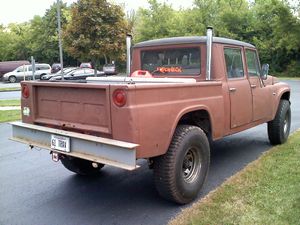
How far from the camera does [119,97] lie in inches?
159

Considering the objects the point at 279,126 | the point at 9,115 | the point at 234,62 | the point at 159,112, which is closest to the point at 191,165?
the point at 159,112

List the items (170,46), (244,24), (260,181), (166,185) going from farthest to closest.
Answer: (244,24) → (170,46) → (260,181) → (166,185)

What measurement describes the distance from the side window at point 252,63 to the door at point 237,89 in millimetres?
285

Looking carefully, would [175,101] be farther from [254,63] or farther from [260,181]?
[254,63]

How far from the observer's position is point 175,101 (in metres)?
4.48

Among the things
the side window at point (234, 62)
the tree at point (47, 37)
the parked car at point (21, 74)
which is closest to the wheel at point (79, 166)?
the side window at point (234, 62)

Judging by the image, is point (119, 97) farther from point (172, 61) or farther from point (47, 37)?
point (47, 37)

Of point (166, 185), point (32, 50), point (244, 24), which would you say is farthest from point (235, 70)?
point (32, 50)

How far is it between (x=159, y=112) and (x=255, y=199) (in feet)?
5.20

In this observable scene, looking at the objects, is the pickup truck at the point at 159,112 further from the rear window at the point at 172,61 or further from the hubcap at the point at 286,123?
the hubcap at the point at 286,123

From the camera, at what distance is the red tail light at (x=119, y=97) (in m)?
4.01

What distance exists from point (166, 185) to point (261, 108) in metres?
3.01

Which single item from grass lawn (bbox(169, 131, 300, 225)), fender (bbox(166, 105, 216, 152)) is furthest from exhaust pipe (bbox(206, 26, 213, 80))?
grass lawn (bbox(169, 131, 300, 225))

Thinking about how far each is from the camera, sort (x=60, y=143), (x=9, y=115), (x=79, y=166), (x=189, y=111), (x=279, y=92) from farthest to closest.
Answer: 1. (x=9, y=115)
2. (x=279, y=92)
3. (x=79, y=166)
4. (x=189, y=111)
5. (x=60, y=143)
